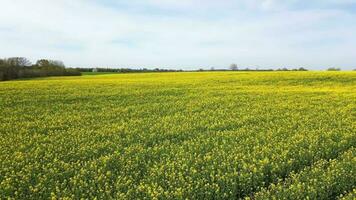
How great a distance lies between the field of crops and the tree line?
5763cm

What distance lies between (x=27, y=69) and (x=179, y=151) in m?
77.0

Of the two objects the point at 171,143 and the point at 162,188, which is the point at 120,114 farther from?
the point at 162,188

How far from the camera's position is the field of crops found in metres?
8.59

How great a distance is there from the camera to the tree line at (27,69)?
7381 cm

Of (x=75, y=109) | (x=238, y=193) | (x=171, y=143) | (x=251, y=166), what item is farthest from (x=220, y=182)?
(x=75, y=109)

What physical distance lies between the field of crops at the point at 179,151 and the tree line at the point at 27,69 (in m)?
57.6

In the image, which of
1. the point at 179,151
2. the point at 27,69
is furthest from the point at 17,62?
the point at 179,151

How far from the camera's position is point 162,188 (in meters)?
8.46

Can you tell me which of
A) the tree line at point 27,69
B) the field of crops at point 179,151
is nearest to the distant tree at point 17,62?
the tree line at point 27,69

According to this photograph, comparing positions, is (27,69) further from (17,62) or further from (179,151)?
(179,151)

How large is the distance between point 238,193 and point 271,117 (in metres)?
9.94

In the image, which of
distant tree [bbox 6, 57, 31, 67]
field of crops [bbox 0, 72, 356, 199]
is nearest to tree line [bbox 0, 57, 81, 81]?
distant tree [bbox 6, 57, 31, 67]

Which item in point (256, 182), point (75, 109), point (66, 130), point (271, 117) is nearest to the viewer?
point (256, 182)

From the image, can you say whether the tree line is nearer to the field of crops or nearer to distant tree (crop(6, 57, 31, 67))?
distant tree (crop(6, 57, 31, 67))
